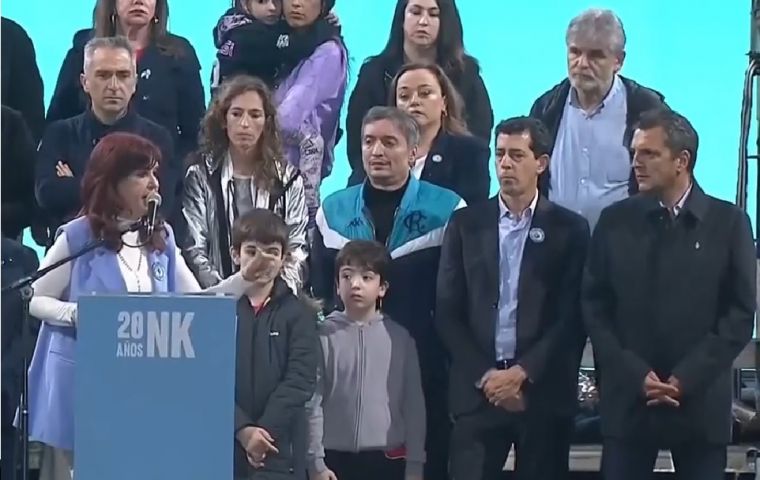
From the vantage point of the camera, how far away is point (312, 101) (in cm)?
505

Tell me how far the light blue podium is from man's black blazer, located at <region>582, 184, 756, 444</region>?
161 cm

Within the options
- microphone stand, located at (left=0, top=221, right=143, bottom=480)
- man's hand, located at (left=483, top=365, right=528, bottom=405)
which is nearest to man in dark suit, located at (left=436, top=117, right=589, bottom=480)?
man's hand, located at (left=483, top=365, right=528, bottom=405)

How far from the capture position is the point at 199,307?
3277 mm

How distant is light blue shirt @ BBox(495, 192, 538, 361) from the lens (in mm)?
4637

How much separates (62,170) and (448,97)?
1338 mm

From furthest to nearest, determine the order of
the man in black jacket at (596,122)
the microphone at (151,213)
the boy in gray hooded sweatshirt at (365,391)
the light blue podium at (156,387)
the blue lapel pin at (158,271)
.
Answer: the man in black jacket at (596,122) → the boy in gray hooded sweatshirt at (365,391) → the blue lapel pin at (158,271) → the microphone at (151,213) → the light blue podium at (156,387)

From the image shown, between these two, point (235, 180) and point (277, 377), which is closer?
point (277, 377)

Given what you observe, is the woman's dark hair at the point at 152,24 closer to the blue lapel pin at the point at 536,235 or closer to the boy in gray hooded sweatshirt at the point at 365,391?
the boy in gray hooded sweatshirt at the point at 365,391

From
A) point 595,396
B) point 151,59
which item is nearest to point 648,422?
point 595,396

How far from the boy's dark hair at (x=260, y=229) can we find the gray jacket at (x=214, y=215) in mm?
153

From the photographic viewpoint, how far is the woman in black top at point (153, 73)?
5.03 metres

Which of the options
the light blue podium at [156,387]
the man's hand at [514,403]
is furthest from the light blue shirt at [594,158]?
the light blue podium at [156,387]

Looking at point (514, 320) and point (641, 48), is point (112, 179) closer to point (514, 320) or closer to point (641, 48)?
point (514, 320)

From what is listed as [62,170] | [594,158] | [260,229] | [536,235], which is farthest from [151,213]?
[594,158]
